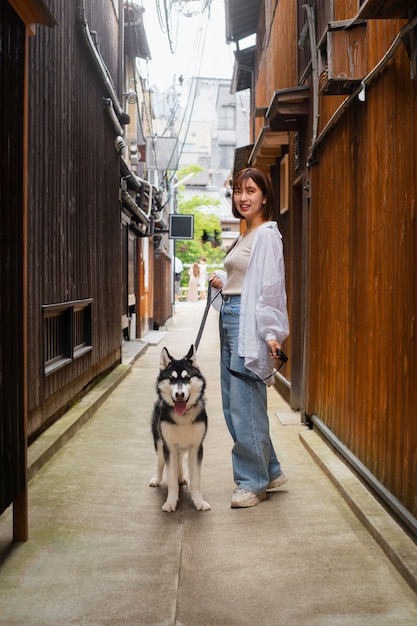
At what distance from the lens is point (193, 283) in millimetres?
50500

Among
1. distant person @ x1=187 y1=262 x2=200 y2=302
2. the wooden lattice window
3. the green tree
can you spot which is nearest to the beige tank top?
the wooden lattice window

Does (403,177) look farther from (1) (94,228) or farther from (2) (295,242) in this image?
A: (1) (94,228)

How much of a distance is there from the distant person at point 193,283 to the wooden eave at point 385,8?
143 feet

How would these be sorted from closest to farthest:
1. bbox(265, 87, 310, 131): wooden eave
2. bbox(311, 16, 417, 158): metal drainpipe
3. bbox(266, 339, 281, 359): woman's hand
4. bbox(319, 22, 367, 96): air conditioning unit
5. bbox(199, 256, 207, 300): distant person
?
bbox(311, 16, 417, 158): metal drainpipe → bbox(266, 339, 281, 359): woman's hand → bbox(319, 22, 367, 96): air conditioning unit → bbox(265, 87, 310, 131): wooden eave → bbox(199, 256, 207, 300): distant person

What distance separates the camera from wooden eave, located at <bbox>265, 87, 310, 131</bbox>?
7973mm

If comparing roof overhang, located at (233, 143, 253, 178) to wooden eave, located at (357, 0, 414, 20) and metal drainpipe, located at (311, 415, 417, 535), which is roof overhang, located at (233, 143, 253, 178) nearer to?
metal drainpipe, located at (311, 415, 417, 535)

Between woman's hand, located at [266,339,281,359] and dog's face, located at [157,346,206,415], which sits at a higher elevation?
woman's hand, located at [266,339,281,359]

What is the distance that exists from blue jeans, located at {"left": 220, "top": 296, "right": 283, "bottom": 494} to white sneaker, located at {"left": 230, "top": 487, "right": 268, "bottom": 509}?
35mm

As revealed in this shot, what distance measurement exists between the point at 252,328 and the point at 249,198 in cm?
95

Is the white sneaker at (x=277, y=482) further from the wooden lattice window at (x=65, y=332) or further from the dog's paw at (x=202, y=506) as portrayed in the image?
the wooden lattice window at (x=65, y=332)

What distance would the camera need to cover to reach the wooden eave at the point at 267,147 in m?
9.78

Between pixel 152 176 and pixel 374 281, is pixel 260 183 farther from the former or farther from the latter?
pixel 152 176

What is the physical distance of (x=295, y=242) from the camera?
9211 mm

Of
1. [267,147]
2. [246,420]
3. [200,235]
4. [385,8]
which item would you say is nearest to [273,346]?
[246,420]
